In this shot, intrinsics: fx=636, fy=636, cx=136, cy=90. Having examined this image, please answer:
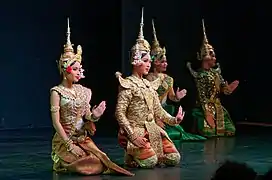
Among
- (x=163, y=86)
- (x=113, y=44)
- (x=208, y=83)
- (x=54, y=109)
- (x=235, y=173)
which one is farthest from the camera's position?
(x=113, y=44)

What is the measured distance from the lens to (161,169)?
4934 millimetres

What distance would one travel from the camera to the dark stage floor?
4.65 m

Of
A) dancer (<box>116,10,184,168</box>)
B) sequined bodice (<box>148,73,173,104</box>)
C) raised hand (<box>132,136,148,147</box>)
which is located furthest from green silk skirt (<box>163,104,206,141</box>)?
raised hand (<box>132,136,148,147</box>)

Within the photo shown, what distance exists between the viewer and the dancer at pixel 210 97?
299 inches

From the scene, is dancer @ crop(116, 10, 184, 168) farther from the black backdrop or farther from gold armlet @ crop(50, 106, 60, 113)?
the black backdrop

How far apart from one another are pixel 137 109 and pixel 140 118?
74mm

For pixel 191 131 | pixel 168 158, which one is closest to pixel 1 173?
pixel 168 158

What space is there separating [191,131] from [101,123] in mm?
1685

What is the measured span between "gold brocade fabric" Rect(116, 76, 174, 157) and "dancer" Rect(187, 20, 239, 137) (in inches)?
105

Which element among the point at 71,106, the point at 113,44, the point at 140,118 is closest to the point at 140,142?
the point at 140,118

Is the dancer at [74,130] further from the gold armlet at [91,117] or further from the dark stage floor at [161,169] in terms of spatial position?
the dark stage floor at [161,169]

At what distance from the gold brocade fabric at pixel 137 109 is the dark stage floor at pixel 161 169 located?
0.28 metres

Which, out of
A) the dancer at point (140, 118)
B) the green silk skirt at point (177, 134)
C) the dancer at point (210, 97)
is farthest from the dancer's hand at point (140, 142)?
the dancer at point (210, 97)

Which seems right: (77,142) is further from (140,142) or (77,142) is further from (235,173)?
(235,173)
